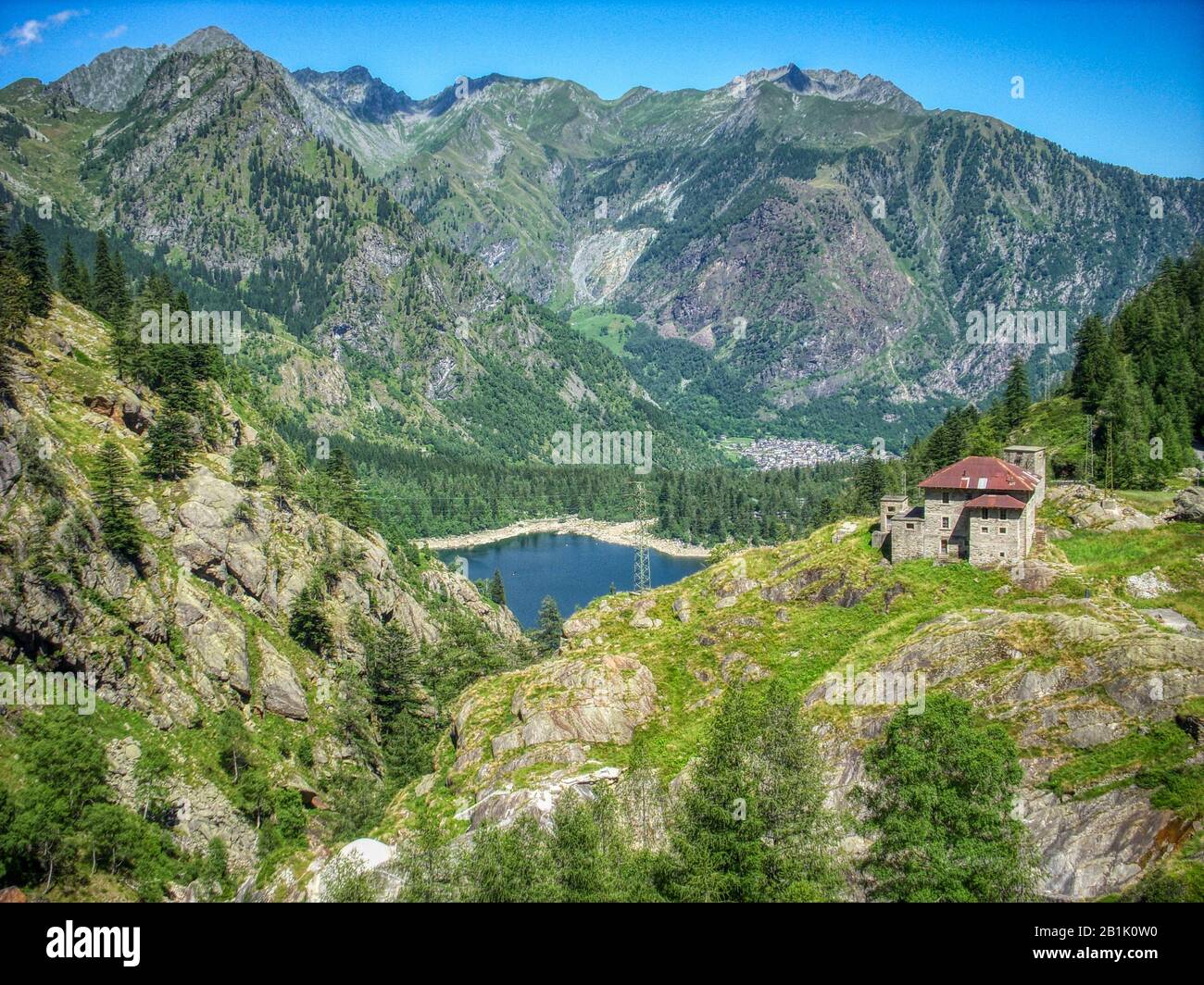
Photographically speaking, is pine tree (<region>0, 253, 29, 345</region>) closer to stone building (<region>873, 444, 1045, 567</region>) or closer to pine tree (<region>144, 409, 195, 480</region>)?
pine tree (<region>144, 409, 195, 480</region>)

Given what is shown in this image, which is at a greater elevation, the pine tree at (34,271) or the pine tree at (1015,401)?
the pine tree at (34,271)

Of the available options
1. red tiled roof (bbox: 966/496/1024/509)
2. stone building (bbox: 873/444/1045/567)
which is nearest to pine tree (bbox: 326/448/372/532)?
stone building (bbox: 873/444/1045/567)

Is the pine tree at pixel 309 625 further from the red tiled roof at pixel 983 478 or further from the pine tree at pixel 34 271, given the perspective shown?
the red tiled roof at pixel 983 478

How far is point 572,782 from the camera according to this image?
43312 mm

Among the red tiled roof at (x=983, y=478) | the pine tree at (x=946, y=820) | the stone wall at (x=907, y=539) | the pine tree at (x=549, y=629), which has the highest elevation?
the red tiled roof at (x=983, y=478)

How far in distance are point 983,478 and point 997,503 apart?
2085 millimetres

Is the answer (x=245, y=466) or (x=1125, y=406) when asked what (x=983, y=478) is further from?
(x=245, y=466)

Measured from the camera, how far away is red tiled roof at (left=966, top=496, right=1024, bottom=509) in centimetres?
4828

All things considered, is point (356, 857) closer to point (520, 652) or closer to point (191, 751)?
point (191, 751)

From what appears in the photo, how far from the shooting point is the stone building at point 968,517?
4925cm

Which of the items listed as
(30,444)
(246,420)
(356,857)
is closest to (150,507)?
(30,444)

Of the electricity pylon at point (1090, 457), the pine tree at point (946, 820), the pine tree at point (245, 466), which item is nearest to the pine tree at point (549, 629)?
the pine tree at point (245, 466)
